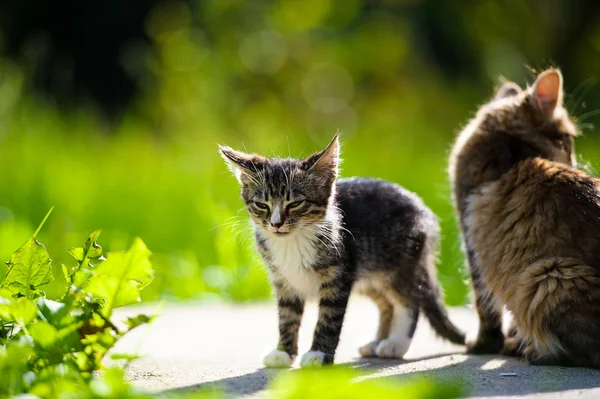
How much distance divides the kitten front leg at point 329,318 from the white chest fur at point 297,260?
0.07 metres

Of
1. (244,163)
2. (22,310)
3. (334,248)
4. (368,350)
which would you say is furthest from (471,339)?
(22,310)

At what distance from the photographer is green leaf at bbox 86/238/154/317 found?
8.41 feet

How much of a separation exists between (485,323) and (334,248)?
2.81 feet

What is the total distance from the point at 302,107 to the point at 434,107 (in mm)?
1647

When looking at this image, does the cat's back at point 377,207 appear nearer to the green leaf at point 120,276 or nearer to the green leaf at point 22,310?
the green leaf at point 120,276

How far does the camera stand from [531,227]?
338 cm

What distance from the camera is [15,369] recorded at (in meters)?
2.31

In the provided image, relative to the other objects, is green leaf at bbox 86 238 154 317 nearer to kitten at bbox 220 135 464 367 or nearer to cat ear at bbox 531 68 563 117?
kitten at bbox 220 135 464 367

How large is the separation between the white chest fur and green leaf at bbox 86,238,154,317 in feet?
3.40

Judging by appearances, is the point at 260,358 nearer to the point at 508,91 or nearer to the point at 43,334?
the point at 43,334

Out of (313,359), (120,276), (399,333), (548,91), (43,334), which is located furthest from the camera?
(548,91)

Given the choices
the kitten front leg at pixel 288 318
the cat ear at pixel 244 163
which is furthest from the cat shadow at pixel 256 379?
the cat ear at pixel 244 163

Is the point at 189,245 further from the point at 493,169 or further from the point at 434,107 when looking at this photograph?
the point at 434,107

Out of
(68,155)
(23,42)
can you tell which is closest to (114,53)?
(23,42)
